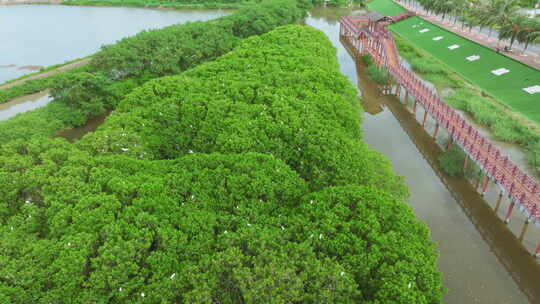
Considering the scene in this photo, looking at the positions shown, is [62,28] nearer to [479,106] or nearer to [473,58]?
[473,58]

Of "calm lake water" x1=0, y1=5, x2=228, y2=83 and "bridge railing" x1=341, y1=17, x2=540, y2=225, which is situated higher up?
"calm lake water" x1=0, y1=5, x2=228, y2=83

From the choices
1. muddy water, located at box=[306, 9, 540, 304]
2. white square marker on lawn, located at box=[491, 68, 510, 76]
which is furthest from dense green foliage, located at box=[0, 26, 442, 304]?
white square marker on lawn, located at box=[491, 68, 510, 76]

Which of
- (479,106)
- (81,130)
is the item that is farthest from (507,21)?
(81,130)

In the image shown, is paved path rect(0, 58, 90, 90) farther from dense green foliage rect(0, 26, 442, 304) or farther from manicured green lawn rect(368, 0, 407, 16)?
manicured green lawn rect(368, 0, 407, 16)

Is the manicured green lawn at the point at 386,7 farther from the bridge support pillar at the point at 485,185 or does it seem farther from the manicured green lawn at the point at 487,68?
the bridge support pillar at the point at 485,185

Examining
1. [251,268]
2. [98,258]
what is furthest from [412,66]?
[98,258]

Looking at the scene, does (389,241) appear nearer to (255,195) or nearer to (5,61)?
(255,195)
